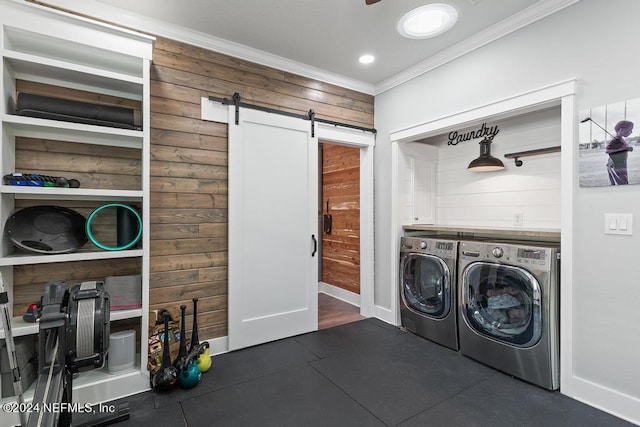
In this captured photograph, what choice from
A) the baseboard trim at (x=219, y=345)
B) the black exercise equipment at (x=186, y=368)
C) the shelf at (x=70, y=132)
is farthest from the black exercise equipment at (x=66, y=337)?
the baseboard trim at (x=219, y=345)

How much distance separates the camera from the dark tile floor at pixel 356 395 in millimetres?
2023

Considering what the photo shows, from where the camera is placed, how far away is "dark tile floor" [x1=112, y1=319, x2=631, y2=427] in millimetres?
2023

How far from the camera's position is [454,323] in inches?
117

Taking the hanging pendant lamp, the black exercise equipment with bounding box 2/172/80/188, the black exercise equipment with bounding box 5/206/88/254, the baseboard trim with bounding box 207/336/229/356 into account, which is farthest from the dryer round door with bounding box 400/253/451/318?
the black exercise equipment with bounding box 2/172/80/188

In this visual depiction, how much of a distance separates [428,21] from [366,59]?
2.50 feet

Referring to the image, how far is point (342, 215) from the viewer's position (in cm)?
493

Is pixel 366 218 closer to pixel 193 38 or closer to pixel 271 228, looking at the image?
pixel 271 228

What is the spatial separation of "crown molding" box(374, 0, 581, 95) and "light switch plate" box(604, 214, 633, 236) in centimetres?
152

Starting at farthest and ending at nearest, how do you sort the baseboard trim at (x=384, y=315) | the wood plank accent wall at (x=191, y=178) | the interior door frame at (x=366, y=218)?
1. the interior door frame at (x=366, y=218)
2. the baseboard trim at (x=384, y=315)
3. the wood plank accent wall at (x=191, y=178)

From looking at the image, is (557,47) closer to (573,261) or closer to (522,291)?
(573,261)

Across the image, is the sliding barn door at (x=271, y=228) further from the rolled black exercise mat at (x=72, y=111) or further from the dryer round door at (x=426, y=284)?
the dryer round door at (x=426, y=284)

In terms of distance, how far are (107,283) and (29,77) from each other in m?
1.56

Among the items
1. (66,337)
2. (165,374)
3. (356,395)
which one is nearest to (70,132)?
(66,337)

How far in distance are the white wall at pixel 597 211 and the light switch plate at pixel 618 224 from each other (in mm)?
27
